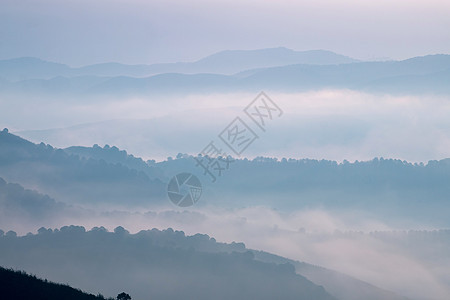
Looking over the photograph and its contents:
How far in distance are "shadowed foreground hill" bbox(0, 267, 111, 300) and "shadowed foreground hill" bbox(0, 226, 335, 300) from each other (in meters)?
107

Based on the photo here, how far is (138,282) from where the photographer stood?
6176 inches

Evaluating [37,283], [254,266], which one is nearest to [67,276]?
[254,266]

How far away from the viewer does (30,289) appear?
4378cm

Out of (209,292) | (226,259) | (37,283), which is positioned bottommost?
(37,283)

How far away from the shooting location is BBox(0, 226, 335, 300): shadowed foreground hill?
15680 centimetres

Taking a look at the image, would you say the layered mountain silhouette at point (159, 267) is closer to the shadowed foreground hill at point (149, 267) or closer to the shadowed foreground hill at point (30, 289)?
the shadowed foreground hill at point (149, 267)

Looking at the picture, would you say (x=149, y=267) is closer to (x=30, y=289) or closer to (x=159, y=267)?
(x=159, y=267)

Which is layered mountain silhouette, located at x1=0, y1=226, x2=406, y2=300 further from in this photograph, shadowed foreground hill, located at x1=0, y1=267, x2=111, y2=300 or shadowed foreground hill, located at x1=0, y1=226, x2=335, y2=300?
shadowed foreground hill, located at x1=0, y1=267, x2=111, y2=300

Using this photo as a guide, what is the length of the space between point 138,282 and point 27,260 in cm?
3488

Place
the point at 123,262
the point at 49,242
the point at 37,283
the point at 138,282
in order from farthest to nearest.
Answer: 1. the point at 49,242
2. the point at 123,262
3. the point at 138,282
4. the point at 37,283

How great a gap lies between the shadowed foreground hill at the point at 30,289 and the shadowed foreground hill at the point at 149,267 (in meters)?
107

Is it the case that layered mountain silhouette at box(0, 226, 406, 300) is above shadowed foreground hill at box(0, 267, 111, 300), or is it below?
above

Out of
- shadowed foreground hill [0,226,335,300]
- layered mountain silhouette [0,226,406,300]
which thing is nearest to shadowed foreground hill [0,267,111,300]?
layered mountain silhouette [0,226,406,300]

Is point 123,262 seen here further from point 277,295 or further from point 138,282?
point 277,295
